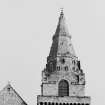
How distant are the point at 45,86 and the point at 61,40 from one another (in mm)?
6190

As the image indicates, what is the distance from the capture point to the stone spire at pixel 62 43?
60406 mm

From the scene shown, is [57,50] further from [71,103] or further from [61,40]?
[71,103]

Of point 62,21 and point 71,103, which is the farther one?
point 62,21

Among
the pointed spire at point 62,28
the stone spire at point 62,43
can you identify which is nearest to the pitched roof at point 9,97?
the stone spire at point 62,43

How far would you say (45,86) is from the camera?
5891 cm

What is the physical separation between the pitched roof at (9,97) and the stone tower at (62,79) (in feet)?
8.47

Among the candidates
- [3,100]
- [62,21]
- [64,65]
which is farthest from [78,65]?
[3,100]

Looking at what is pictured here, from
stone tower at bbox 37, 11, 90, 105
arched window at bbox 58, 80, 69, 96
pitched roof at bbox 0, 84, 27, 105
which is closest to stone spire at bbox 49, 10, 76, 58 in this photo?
stone tower at bbox 37, 11, 90, 105

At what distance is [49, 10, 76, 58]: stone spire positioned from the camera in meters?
60.4

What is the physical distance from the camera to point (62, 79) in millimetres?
59219

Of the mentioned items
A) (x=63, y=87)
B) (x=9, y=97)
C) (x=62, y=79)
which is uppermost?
(x=62, y=79)

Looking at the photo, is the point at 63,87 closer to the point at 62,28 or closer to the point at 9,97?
the point at 9,97

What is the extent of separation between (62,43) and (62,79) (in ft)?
15.1

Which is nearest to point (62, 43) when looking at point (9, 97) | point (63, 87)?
point (63, 87)
